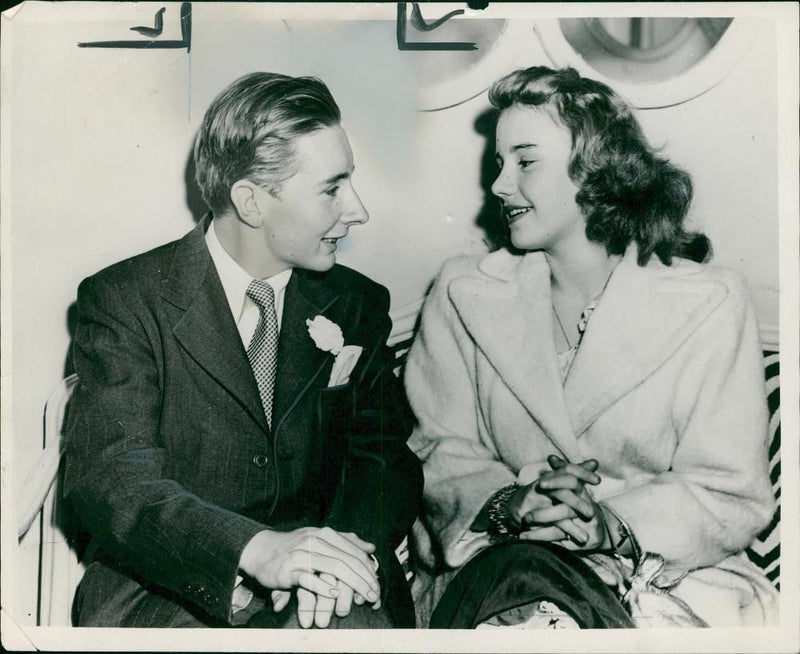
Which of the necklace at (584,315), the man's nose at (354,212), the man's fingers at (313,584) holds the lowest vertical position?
the man's fingers at (313,584)

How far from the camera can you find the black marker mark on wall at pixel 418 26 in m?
2.26

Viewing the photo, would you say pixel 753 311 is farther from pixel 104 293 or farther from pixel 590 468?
pixel 104 293

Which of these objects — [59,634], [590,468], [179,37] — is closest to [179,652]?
[59,634]

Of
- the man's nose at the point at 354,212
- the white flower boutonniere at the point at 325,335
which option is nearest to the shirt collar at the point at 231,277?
the white flower boutonniere at the point at 325,335

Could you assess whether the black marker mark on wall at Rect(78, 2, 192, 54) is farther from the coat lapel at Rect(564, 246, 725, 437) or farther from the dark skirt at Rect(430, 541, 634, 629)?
the dark skirt at Rect(430, 541, 634, 629)

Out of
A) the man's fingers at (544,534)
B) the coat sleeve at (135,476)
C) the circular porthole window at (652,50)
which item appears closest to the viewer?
the coat sleeve at (135,476)

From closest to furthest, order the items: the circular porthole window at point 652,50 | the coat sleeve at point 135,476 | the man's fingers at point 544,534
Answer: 1. the coat sleeve at point 135,476
2. the man's fingers at point 544,534
3. the circular porthole window at point 652,50

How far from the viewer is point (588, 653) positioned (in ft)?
7.12

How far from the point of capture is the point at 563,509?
6.93 ft

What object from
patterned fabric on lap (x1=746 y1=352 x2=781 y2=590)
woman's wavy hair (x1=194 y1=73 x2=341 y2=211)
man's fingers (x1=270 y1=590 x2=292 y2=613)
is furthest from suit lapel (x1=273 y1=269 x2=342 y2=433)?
patterned fabric on lap (x1=746 y1=352 x2=781 y2=590)

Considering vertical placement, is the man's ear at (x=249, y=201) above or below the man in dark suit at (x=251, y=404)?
above

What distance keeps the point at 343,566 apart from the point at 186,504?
0.35 m

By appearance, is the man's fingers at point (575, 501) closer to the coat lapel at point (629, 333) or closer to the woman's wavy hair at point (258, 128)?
the coat lapel at point (629, 333)

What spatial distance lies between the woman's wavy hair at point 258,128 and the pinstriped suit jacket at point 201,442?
0.51 feet
